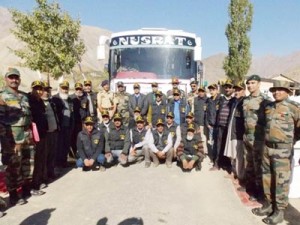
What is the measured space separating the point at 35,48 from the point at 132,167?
16.4 meters

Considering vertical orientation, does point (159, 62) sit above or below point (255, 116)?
above

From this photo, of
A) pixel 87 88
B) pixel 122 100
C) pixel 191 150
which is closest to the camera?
pixel 191 150

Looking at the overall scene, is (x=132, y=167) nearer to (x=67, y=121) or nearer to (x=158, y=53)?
(x=67, y=121)

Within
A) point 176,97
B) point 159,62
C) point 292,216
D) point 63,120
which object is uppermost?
point 159,62

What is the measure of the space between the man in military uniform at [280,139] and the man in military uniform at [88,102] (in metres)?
4.72

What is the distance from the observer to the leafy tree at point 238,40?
3656 centimetres

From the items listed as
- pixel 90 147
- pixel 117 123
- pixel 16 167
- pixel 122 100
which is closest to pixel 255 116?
pixel 117 123

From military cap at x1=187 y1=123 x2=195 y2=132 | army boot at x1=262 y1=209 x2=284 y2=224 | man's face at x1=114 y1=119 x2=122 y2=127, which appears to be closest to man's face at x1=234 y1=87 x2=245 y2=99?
military cap at x1=187 y1=123 x2=195 y2=132

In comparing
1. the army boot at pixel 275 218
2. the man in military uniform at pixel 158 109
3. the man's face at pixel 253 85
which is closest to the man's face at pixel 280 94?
the man's face at pixel 253 85

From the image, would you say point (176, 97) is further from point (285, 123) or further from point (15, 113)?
point (15, 113)

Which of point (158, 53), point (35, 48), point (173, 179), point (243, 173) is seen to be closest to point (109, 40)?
point (158, 53)

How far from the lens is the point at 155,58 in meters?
10.2

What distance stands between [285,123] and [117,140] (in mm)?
4469

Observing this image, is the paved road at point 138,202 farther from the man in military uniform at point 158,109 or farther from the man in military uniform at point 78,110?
the man in military uniform at point 158,109
